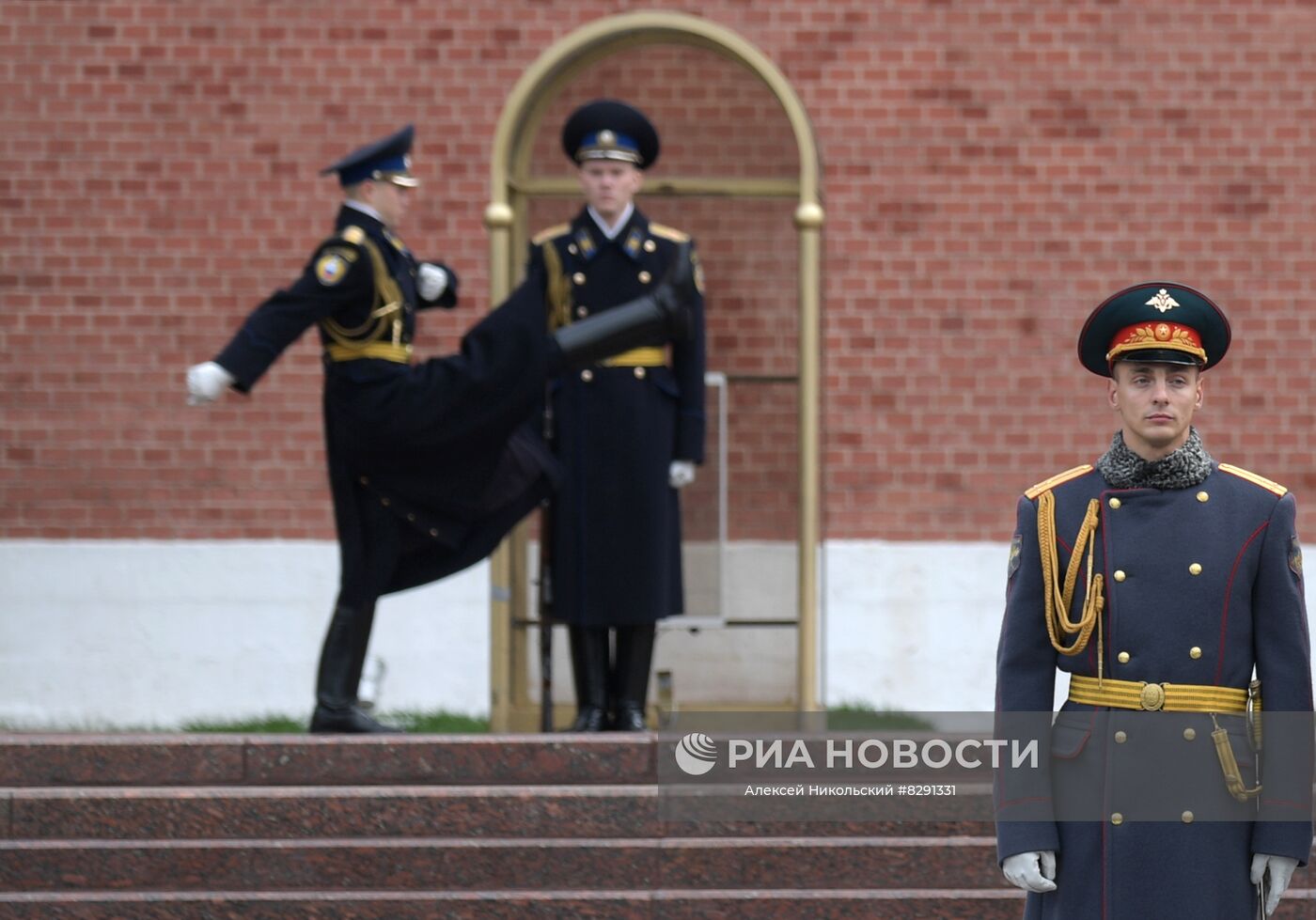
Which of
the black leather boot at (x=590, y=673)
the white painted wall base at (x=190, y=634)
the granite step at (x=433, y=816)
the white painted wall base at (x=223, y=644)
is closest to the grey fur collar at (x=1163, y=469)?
the granite step at (x=433, y=816)

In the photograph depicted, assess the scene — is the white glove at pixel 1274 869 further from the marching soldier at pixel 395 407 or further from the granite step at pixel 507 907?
the marching soldier at pixel 395 407

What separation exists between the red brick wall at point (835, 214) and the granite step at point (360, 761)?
2.33m

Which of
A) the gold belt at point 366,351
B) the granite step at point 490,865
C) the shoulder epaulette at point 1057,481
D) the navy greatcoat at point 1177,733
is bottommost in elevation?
the granite step at point 490,865

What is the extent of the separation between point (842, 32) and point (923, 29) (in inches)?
13.2

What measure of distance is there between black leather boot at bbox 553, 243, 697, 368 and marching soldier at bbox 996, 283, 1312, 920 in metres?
3.14

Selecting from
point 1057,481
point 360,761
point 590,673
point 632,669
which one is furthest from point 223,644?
point 1057,481

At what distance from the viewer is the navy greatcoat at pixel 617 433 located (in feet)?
22.8

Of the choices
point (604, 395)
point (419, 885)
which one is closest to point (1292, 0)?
point (604, 395)

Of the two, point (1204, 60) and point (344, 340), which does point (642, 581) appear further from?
point (1204, 60)

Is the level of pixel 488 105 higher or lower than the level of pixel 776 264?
higher

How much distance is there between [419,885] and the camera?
5.87 meters

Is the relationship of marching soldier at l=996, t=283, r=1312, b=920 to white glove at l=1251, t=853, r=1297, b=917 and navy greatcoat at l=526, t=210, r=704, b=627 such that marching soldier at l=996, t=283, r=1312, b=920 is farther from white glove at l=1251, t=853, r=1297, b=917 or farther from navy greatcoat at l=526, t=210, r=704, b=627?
navy greatcoat at l=526, t=210, r=704, b=627

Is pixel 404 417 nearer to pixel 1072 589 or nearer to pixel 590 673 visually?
pixel 590 673

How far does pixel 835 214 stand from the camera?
8625mm
